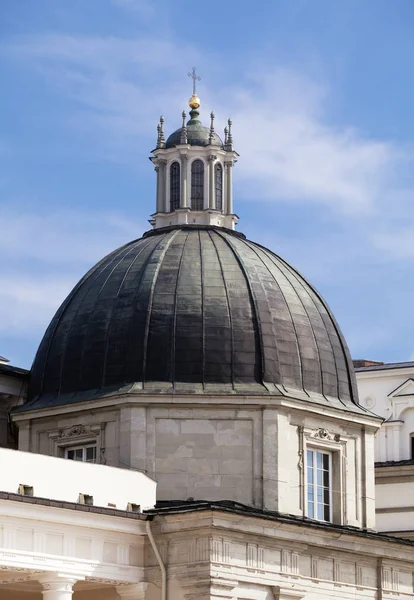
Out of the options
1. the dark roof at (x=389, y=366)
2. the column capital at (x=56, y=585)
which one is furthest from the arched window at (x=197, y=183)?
the dark roof at (x=389, y=366)

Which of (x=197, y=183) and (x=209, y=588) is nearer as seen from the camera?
(x=209, y=588)

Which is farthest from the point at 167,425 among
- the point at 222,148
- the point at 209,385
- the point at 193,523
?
the point at 222,148

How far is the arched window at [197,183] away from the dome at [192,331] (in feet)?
6.51

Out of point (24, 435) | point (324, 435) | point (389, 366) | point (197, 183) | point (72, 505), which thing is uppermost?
point (197, 183)

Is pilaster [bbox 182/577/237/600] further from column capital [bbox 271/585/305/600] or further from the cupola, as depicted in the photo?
the cupola

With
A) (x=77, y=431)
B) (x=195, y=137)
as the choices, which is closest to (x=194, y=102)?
(x=195, y=137)

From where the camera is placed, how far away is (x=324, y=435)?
61.2 meters

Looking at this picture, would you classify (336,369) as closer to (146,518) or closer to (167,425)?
(167,425)

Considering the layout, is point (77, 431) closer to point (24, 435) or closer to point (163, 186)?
point (24, 435)

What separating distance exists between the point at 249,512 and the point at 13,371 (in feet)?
43.8

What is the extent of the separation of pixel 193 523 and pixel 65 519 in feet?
13.3

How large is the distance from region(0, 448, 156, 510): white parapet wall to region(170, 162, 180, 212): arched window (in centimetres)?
1354

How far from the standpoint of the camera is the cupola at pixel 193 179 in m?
66.0

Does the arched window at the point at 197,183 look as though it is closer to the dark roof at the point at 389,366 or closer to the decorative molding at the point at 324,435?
the decorative molding at the point at 324,435
